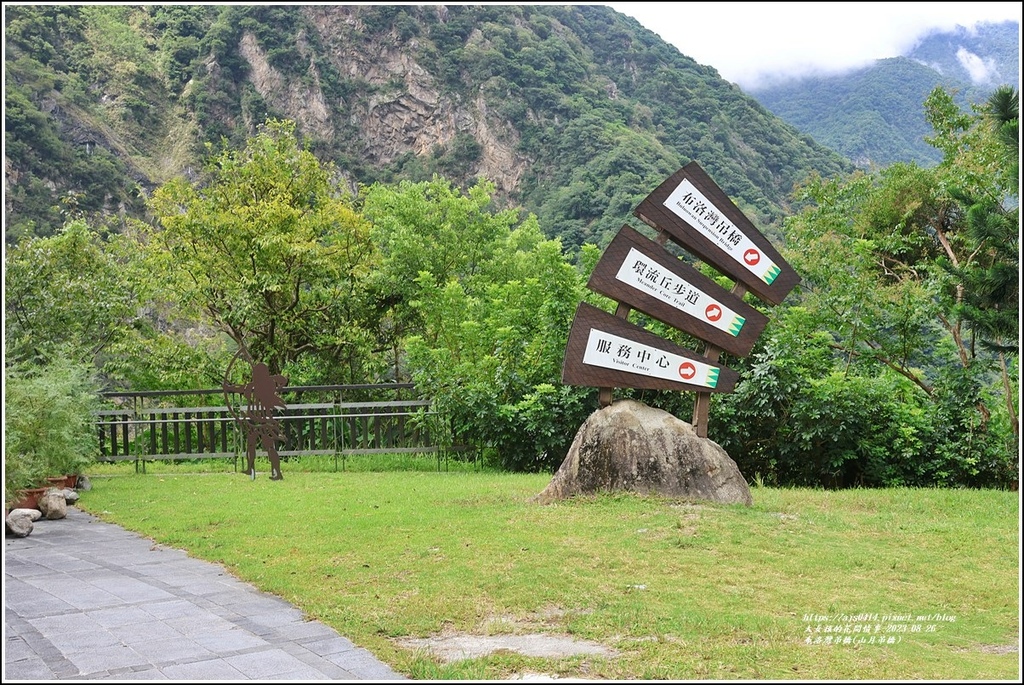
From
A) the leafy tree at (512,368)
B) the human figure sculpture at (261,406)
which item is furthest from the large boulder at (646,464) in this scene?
the human figure sculpture at (261,406)

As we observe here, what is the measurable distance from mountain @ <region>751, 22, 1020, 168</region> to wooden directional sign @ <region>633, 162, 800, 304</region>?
48.8ft

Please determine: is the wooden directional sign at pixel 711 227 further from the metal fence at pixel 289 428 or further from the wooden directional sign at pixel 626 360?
the metal fence at pixel 289 428

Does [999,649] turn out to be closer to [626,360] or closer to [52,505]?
[626,360]

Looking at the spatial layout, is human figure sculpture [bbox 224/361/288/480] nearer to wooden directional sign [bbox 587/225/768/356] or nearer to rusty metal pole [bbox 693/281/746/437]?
wooden directional sign [bbox 587/225/768/356]

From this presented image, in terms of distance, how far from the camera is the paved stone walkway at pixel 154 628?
3.87m

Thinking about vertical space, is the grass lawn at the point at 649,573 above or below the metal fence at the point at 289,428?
below

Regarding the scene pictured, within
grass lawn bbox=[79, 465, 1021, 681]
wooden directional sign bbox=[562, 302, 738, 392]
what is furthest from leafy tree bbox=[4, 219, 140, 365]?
wooden directional sign bbox=[562, 302, 738, 392]

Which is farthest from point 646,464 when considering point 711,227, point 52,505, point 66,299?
point 66,299

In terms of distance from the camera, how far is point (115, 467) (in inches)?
498

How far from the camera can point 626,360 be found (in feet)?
27.1

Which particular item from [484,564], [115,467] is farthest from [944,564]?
[115,467]

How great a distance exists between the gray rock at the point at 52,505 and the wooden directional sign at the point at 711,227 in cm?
612

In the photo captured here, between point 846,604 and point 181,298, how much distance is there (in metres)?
12.6

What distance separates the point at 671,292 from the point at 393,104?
118 feet
